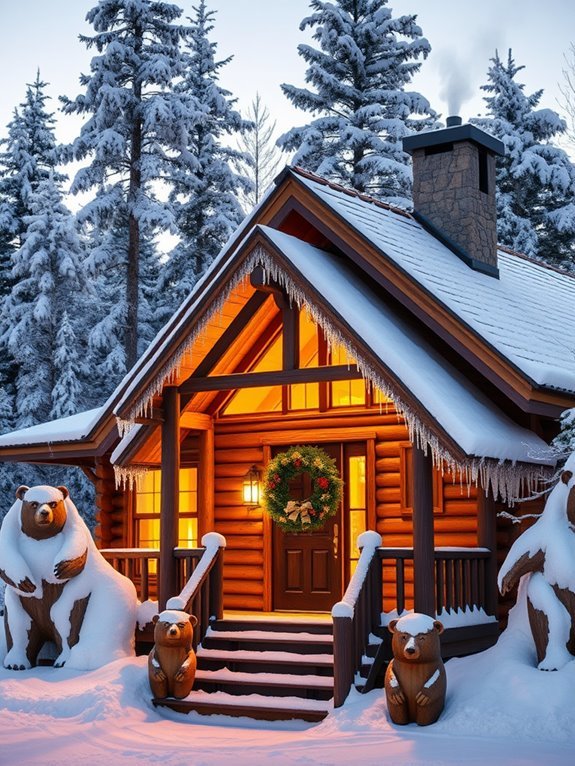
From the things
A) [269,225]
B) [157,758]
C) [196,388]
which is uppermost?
[269,225]

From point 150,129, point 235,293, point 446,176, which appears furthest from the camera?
point 150,129

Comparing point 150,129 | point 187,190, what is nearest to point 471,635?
point 150,129

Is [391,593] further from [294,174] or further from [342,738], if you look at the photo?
[294,174]

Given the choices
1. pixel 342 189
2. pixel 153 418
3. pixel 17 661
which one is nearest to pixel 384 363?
pixel 153 418

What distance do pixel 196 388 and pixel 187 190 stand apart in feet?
59.5

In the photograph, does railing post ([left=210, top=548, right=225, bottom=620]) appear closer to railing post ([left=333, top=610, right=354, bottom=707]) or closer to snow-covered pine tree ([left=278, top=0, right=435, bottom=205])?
railing post ([left=333, top=610, right=354, bottom=707])

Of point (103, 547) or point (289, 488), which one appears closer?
point (289, 488)

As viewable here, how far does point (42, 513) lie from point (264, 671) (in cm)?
315

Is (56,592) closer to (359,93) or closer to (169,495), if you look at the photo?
(169,495)

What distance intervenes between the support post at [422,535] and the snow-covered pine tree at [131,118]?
16.9 meters

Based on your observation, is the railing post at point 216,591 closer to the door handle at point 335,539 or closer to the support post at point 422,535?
the door handle at point 335,539

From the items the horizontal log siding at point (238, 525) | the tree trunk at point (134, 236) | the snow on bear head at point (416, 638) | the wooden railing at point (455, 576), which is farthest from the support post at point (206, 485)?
the tree trunk at point (134, 236)

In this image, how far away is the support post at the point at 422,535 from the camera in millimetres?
11008

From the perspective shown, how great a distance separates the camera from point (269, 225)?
1348 centimetres
